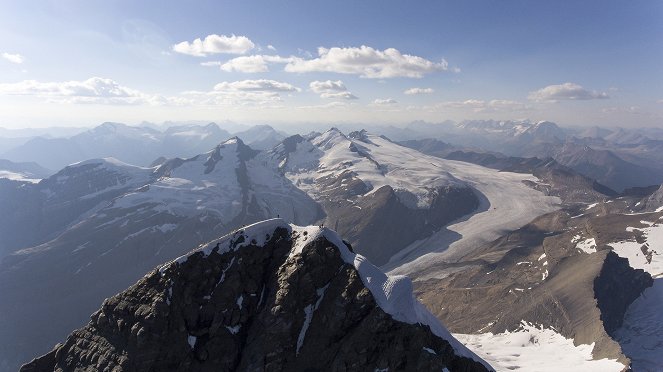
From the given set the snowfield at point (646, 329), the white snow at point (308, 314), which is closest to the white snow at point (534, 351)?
the snowfield at point (646, 329)

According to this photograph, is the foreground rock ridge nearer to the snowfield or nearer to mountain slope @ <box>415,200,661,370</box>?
mountain slope @ <box>415,200,661,370</box>

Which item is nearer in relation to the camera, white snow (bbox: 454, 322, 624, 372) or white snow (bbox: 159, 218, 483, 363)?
white snow (bbox: 159, 218, 483, 363)

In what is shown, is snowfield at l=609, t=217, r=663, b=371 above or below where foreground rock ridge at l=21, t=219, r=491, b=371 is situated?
below

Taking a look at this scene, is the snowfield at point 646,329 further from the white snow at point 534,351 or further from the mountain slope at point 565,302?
the white snow at point 534,351

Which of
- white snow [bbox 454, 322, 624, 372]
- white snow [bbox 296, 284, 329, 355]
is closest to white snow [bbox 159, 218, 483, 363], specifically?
white snow [bbox 296, 284, 329, 355]

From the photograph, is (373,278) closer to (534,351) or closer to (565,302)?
(534,351)

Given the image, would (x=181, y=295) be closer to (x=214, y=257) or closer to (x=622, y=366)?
(x=214, y=257)

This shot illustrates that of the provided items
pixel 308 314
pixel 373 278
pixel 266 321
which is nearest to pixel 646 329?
pixel 373 278
